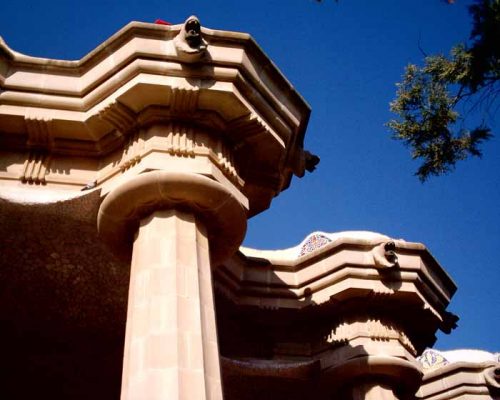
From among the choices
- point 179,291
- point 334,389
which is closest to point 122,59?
point 179,291

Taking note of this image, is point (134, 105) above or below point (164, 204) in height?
above

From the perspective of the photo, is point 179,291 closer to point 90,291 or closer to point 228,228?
point 228,228

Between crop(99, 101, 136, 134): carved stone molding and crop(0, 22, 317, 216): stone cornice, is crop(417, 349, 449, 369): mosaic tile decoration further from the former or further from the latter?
crop(99, 101, 136, 134): carved stone molding

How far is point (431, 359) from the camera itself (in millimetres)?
17297

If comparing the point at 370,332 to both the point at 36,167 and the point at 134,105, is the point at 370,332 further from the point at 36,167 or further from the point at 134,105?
the point at 36,167

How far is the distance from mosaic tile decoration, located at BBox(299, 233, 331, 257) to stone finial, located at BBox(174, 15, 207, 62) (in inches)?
210

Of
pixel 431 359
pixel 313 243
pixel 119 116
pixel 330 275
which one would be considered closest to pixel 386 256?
pixel 330 275

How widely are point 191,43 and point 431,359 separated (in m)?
11.9

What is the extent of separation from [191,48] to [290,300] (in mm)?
5489

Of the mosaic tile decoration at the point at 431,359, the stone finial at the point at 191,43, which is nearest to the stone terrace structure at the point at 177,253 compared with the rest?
the stone finial at the point at 191,43

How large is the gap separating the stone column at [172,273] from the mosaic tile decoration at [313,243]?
4.19m

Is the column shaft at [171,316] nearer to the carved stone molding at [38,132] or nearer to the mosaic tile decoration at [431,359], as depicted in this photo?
the carved stone molding at [38,132]

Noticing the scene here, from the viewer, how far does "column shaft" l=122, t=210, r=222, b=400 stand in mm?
6469

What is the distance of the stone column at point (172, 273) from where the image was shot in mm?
6543
